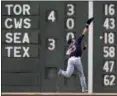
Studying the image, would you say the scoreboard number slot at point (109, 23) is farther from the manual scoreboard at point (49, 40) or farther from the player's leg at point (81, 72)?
the player's leg at point (81, 72)

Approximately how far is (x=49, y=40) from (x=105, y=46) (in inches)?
49.3

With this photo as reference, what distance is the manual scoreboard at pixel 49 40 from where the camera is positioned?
29.6 metres

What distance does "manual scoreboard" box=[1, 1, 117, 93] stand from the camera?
29.6m

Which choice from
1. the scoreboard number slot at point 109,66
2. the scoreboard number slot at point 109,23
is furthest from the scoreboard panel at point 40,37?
the scoreboard number slot at point 109,66

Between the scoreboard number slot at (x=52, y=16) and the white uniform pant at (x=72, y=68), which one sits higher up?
the scoreboard number slot at (x=52, y=16)

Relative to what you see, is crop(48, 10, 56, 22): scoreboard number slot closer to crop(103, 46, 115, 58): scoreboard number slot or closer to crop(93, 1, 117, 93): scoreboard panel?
crop(93, 1, 117, 93): scoreboard panel

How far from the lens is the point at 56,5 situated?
97.3 ft

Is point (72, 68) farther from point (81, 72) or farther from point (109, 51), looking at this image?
point (109, 51)

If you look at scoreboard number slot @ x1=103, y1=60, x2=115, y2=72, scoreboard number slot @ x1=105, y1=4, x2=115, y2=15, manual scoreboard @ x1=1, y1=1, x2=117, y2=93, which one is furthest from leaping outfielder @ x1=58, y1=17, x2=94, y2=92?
scoreboard number slot @ x1=103, y1=60, x2=115, y2=72

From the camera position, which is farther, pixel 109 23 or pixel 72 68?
pixel 109 23

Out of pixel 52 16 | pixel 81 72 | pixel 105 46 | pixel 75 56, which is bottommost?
pixel 81 72

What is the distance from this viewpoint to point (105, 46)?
2962 centimetres

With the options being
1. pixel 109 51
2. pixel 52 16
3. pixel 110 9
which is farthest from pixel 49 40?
pixel 110 9

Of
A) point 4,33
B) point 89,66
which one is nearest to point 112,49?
point 89,66
